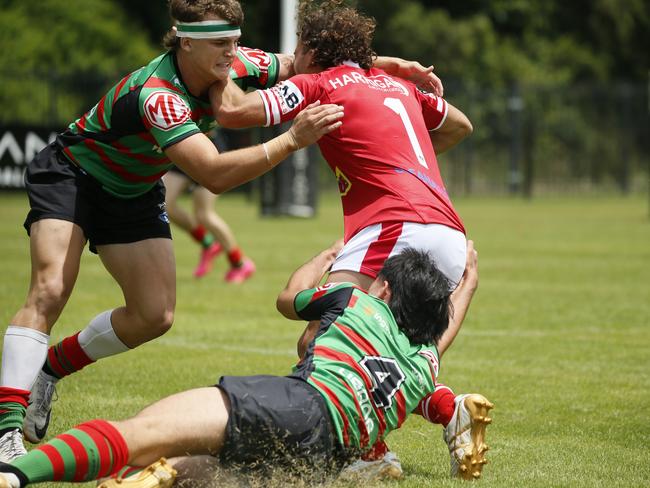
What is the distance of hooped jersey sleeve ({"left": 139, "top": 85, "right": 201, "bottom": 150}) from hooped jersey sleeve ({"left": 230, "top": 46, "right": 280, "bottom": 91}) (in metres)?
0.72

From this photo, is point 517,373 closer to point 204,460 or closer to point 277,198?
point 204,460

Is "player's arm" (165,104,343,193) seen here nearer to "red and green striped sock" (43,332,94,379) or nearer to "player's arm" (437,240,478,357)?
"player's arm" (437,240,478,357)

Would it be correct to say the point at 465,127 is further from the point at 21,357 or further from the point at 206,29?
the point at 21,357

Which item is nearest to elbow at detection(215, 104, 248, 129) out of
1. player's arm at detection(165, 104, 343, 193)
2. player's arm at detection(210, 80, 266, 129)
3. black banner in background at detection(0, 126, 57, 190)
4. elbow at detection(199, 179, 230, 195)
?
player's arm at detection(210, 80, 266, 129)

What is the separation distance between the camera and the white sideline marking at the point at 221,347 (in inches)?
312

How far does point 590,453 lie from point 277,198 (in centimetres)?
1822

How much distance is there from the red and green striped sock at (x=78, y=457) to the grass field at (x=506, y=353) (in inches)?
51.8

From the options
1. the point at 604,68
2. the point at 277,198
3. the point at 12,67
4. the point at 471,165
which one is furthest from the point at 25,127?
the point at 604,68

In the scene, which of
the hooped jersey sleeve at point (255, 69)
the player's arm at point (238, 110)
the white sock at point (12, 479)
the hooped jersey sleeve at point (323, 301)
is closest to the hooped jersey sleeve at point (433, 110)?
the hooped jersey sleeve at point (255, 69)

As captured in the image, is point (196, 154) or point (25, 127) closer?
point (196, 154)

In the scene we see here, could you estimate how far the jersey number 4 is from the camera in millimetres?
4246

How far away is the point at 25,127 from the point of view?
21.2 metres

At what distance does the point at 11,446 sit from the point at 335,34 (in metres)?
2.48

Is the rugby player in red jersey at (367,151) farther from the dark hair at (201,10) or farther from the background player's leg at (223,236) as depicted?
the background player's leg at (223,236)
